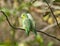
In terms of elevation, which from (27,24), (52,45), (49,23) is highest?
(27,24)

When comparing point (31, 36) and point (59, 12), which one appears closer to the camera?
point (59, 12)

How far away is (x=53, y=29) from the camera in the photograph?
159 inches

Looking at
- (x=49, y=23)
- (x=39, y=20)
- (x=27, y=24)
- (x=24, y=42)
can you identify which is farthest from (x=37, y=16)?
(x=27, y=24)

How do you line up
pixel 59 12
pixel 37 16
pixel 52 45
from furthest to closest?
pixel 37 16 → pixel 52 45 → pixel 59 12

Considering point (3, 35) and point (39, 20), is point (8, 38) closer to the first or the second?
point (3, 35)

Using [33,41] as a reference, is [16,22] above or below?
above

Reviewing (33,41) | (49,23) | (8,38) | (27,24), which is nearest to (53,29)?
(49,23)

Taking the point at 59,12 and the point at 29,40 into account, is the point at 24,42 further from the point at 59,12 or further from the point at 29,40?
the point at 59,12

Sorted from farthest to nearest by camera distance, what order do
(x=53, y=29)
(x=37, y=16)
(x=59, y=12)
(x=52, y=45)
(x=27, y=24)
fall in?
1. (x=37, y=16)
2. (x=53, y=29)
3. (x=52, y=45)
4. (x=59, y=12)
5. (x=27, y=24)

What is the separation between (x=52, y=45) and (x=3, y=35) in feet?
3.02

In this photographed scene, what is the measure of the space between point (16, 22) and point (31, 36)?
13.9 inches

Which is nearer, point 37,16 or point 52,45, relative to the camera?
point 52,45

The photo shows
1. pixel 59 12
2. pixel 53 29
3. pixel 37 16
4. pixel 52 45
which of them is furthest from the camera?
pixel 37 16

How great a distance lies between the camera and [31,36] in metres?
4.11
